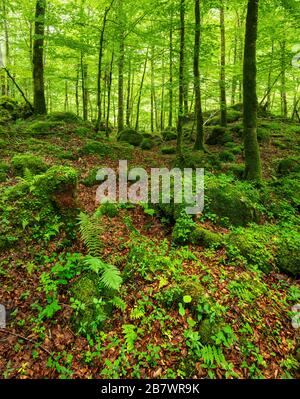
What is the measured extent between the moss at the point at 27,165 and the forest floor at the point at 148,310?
132 centimetres

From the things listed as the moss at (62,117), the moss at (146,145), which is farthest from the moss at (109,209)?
the moss at (62,117)

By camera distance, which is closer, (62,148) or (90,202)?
(90,202)

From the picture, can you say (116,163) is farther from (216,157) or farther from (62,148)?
(216,157)

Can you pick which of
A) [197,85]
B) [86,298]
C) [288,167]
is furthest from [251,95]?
[86,298]

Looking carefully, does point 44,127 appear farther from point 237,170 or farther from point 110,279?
point 110,279

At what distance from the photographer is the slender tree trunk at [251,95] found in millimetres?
7176

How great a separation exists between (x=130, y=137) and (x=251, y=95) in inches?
311

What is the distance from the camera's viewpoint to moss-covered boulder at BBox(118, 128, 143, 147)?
45.8 ft

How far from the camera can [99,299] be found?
379 cm

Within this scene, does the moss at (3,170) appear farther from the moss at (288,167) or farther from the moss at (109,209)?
the moss at (288,167)

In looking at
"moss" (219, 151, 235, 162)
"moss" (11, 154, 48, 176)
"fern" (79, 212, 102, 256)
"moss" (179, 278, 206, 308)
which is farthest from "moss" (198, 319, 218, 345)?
"moss" (219, 151, 235, 162)

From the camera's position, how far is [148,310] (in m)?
3.84
